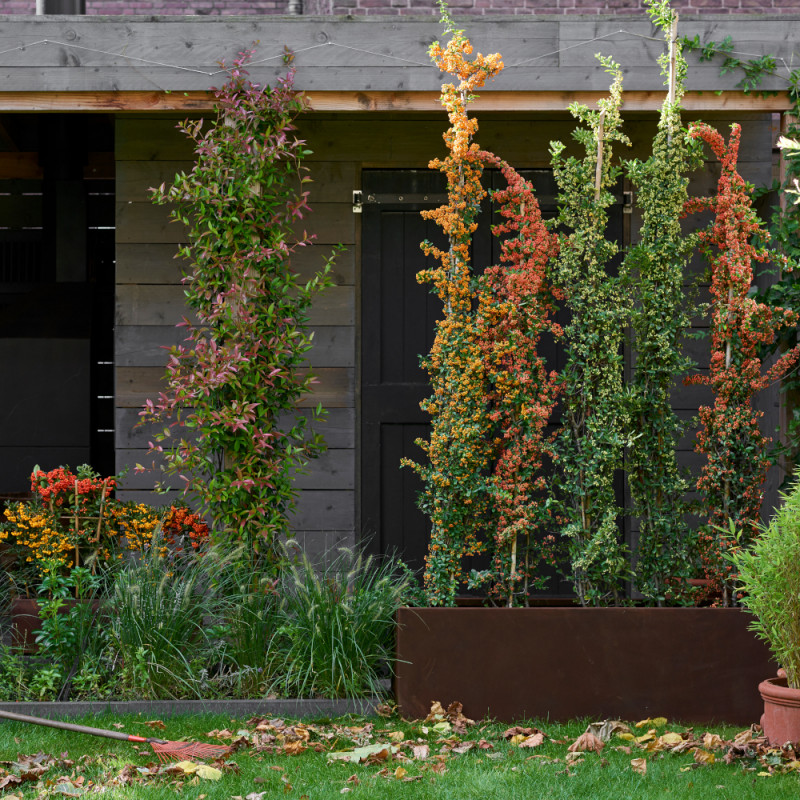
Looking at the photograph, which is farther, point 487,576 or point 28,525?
point 28,525

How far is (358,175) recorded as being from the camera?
5.80 m

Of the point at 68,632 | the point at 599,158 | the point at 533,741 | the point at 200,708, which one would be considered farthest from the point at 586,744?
the point at 599,158

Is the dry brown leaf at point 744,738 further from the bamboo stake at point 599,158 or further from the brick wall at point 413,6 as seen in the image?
the brick wall at point 413,6

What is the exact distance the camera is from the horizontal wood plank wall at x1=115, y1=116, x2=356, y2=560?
5715mm

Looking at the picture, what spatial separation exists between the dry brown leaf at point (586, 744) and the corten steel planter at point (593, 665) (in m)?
0.39

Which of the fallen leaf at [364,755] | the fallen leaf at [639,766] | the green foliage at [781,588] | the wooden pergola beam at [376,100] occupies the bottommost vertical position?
the fallen leaf at [364,755]

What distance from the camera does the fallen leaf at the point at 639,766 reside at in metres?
3.36

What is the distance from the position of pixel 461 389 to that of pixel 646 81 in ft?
5.84

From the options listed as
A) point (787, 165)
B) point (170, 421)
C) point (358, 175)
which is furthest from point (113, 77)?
point (787, 165)

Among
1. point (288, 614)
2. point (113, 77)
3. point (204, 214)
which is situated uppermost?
point (113, 77)

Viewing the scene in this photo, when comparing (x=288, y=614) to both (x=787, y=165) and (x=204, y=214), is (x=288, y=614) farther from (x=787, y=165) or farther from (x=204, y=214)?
(x=787, y=165)

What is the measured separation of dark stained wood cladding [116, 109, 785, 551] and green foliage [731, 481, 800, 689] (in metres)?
2.09

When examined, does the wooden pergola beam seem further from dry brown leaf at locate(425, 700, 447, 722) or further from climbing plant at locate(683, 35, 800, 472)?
dry brown leaf at locate(425, 700, 447, 722)

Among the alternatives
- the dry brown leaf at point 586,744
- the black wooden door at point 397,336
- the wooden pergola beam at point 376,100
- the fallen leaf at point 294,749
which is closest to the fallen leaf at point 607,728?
the dry brown leaf at point 586,744
